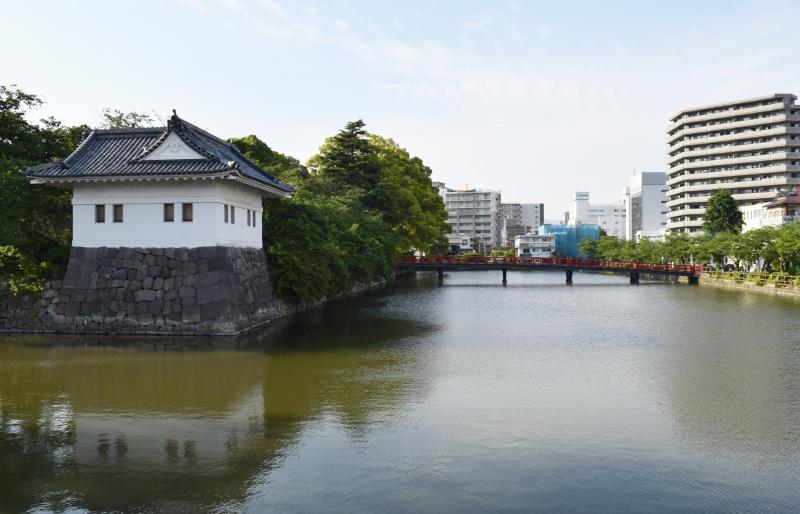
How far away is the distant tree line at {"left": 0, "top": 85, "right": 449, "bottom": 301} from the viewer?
862 inches

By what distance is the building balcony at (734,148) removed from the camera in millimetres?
79750

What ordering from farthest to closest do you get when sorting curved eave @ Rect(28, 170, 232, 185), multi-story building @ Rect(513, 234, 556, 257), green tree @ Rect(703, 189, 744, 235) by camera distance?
multi-story building @ Rect(513, 234, 556, 257) < green tree @ Rect(703, 189, 744, 235) < curved eave @ Rect(28, 170, 232, 185)

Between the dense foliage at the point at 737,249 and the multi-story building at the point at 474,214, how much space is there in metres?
67.4

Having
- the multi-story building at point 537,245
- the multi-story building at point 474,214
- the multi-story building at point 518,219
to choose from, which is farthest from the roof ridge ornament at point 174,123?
the multi-story building at point 518,219

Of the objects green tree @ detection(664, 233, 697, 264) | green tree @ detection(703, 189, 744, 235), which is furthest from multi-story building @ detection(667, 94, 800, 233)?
green tree @ detection(664, 233, 697, 264)

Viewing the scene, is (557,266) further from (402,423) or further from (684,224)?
(402,423)

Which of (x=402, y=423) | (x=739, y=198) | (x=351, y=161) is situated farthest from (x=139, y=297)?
(x=739, y=198)

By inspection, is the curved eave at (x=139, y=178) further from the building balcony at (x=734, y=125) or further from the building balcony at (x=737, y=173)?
the building balcony at (x=734, y=125)

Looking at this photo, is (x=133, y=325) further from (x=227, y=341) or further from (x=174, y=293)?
(x=227, y=341)

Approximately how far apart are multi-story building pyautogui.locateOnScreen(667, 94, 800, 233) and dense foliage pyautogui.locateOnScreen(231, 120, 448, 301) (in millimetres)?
45410

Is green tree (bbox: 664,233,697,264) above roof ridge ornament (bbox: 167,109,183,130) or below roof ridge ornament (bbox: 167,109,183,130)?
below

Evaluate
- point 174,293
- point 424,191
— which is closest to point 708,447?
point 174,293

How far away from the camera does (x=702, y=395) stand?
12914mm

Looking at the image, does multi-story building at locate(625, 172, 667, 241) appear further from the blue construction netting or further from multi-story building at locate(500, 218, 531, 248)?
multi-story building at locate(500, 218, 531, 248)
